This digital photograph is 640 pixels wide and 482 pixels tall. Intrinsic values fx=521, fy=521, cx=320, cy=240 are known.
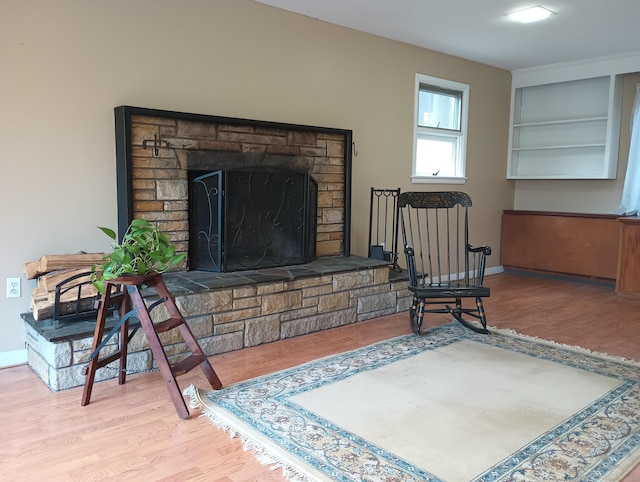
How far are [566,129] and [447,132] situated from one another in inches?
59.5

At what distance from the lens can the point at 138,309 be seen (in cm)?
239

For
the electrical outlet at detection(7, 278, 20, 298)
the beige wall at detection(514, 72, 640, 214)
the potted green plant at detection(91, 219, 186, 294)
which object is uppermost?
the beige wall at detection(514, 72, 640, 214)

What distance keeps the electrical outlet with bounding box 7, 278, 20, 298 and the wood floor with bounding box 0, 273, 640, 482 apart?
41 centimetres

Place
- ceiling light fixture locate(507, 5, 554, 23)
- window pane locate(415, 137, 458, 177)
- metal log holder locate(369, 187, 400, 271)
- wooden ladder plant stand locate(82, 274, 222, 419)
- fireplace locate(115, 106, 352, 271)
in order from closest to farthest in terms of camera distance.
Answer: wooden ladder plant stand locate(82, 274, 222, 419) → fireplace locate(115, 106, 352, 271) → ceiling light fixture locate(507, 5, 554, 23) → metal log holder locate(369, 187, 400, 271) → window pane locate(415, 137, 458, 177)

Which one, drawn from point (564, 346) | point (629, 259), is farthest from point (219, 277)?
point (629, 259)

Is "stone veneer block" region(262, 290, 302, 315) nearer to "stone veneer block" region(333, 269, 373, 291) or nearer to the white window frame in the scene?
"stone veneer block" region(333, 269, 373, 291)

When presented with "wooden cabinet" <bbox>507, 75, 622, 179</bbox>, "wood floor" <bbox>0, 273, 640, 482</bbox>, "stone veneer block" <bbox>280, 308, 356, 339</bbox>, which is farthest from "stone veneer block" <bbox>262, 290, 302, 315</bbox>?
"wooden cabinet" <bbox>507, 75, 622, 179</bbox>

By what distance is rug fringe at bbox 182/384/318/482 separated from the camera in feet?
6.18

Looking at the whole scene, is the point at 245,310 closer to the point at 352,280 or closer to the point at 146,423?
the point at 352,280

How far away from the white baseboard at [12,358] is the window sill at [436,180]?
361 centimetres

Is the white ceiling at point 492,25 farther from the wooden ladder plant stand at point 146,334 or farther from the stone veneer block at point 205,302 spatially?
the wooden ladder plant stand at point 146,334

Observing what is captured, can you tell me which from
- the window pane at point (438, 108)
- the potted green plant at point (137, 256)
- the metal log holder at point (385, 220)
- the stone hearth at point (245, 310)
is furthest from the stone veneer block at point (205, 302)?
the window pane at point (438, 108)

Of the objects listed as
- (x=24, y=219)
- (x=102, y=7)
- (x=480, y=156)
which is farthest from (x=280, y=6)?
(x=480, y=156)

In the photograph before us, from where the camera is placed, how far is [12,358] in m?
2.99
